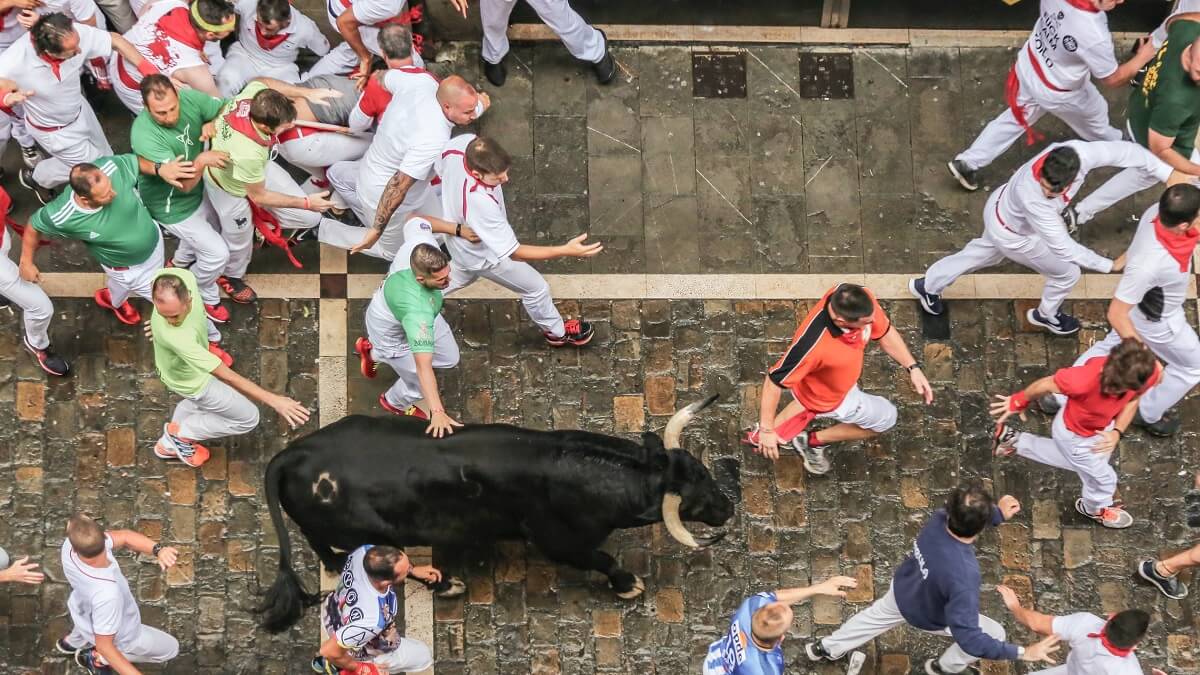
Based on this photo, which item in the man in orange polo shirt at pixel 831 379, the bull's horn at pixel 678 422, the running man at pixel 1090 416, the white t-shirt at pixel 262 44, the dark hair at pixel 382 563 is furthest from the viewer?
the white t-shirt at pixel 262 44

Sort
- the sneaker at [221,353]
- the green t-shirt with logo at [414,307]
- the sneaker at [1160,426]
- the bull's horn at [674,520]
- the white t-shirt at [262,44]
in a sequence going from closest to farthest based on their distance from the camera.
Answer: the bull's horn at [674,520]
the green t-shirt with logo at [414,307]
the sneaker at [221,353]
the sneaker at [1160,426]
the white t-shirt at [262,44]

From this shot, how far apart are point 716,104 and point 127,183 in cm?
497

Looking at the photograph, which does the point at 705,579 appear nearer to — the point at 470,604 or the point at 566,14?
the point at 470,604

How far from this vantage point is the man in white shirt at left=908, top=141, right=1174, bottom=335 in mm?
9406

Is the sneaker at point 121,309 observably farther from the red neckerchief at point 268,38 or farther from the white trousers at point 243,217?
the red neckerchief at point 268,38

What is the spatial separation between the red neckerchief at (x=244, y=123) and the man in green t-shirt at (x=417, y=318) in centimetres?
120

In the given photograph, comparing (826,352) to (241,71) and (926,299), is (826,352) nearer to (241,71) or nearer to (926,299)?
(926,299)

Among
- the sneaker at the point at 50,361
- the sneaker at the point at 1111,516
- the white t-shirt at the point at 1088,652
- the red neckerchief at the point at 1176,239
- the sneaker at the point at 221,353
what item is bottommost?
the sneaker at the point at 1111,516

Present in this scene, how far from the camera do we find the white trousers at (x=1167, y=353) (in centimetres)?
980

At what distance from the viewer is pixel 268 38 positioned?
1067 centimetres

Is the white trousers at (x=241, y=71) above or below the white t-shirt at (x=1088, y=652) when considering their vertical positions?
above

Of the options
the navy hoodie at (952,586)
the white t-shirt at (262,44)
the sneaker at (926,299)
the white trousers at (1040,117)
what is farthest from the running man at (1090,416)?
the white t-shirt at (262,44)

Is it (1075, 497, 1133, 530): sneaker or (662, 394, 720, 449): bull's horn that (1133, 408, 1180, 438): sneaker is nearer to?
(1075, 497, 1133, 530): sneaker

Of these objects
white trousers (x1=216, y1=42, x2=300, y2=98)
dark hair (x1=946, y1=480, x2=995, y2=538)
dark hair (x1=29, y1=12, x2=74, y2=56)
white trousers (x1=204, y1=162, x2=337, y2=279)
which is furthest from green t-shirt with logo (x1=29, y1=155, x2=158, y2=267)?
dark hair (x1=946, y1=480, x2=995, y2=538)
